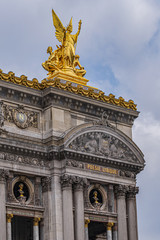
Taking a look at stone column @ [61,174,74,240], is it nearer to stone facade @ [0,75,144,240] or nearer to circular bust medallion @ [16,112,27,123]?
stone facade @ [0,75,144,240]

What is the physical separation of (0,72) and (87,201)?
1049cm

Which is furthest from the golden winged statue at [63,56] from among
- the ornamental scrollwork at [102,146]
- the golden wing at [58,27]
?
the ornamental scrollwork at [102,146]

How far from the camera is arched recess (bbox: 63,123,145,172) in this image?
52.9m

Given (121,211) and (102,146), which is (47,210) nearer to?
(121,211)

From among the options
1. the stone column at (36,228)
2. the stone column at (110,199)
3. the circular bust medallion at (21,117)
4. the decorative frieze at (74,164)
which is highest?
the circular bust medallion at (21,117)

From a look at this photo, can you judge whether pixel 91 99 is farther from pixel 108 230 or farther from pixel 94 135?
pixel 108 230

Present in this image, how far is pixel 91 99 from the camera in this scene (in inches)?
2181

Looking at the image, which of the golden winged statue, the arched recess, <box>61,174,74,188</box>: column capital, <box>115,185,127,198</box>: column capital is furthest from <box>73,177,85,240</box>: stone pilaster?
the golden winged statue

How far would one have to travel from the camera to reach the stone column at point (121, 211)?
2147 inches

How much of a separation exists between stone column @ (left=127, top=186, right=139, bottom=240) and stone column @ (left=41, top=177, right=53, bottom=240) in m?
6.66

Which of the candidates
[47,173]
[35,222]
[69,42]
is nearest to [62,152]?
[47,173]

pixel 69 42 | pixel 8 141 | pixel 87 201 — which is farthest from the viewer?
pixel 69 42

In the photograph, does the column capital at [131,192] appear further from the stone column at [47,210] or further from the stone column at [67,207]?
the stone column at [47,210]

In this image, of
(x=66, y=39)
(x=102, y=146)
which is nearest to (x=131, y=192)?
(x=102, y=146)
